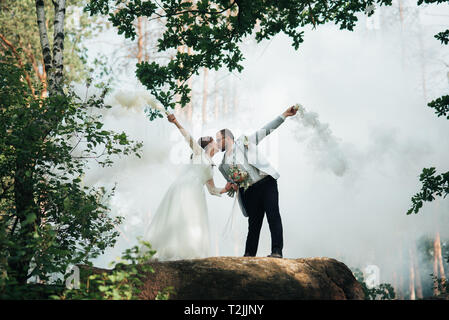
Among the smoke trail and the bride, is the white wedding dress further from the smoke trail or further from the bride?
the smoke trail

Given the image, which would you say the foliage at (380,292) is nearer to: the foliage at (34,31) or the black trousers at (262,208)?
the black trousers at (262,208)

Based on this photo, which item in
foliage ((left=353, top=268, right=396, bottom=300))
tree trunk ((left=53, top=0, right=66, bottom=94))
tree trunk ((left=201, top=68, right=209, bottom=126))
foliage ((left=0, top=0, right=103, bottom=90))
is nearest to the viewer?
tree trunk ((left=53, top=0, right=66, bottom=94))

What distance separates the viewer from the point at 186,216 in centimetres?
630

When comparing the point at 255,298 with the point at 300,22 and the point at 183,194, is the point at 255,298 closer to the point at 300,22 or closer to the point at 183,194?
the point at 183,194

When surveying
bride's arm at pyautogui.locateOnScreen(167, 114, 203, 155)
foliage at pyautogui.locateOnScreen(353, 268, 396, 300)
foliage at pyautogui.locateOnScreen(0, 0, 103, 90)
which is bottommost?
foliage at pyautogui.locateOnScreen(353, 268, 396, 300)

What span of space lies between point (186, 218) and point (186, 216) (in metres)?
0.03

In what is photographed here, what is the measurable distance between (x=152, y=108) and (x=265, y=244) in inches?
1441

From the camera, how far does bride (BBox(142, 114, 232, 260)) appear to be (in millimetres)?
6175

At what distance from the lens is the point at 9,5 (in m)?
15.6

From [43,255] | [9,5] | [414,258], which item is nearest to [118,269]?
[43,255]

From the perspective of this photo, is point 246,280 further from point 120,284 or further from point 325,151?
point 325,151

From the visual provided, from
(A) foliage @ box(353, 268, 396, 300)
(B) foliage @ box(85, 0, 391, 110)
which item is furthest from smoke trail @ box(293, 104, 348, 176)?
(B) foliage @ box(85, 0, 391, 110)

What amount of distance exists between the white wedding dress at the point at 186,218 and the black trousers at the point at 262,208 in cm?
62

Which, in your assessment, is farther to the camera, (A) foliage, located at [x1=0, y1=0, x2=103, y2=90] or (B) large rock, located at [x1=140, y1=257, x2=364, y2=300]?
(A) foliage, located at [x1=0, y1=0, x2=103, y2=90]
